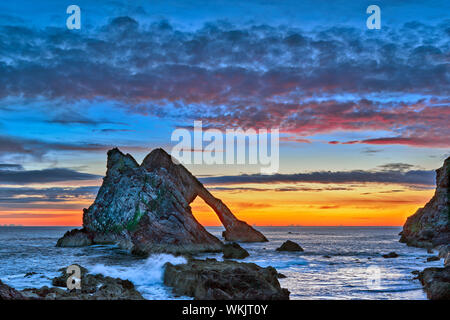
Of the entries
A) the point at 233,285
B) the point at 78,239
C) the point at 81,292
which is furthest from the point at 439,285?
the point at 78,239

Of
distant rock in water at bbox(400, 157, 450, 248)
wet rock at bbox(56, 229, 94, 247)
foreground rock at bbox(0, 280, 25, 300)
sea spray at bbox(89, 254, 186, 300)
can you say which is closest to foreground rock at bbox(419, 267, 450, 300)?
sea spray at bbox(89, 254, 186, 300)

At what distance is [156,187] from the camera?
217ft

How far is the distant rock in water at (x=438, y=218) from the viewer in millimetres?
73688

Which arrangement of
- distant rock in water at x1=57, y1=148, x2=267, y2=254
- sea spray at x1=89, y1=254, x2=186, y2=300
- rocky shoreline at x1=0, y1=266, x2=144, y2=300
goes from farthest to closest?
distant rock in water at x1=57, y1=148, x2=267, y2=254, sea spray at x1=89, y1=254, x2=186, y2=300, rocky shoreline at x1=0, y1=266, x2=144, y2=300

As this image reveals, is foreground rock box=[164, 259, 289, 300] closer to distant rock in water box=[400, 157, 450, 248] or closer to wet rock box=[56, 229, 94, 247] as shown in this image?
wet rock box=[56, 229, 94, 247]

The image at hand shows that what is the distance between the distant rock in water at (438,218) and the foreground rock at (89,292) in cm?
6753

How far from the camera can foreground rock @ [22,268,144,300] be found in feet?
59.0

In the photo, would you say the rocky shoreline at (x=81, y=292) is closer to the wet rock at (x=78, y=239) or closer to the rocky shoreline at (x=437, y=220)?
the wet rock at (x=78, y=239)

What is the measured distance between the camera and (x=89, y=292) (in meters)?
20.5

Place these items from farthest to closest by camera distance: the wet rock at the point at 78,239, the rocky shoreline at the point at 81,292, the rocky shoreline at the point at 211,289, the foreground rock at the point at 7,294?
the wet rock at the point at 78,239 → the rocky shoreline at the point at 211,289 → the rocky shoreline at the point at 81,292 → the foreground rock at the point at 7,294

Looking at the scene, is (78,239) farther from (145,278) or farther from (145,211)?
(145,278)

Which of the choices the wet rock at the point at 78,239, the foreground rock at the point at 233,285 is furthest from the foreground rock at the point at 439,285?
the wet rock at the point at 78,239

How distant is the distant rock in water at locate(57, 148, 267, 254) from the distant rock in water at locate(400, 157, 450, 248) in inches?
1736
